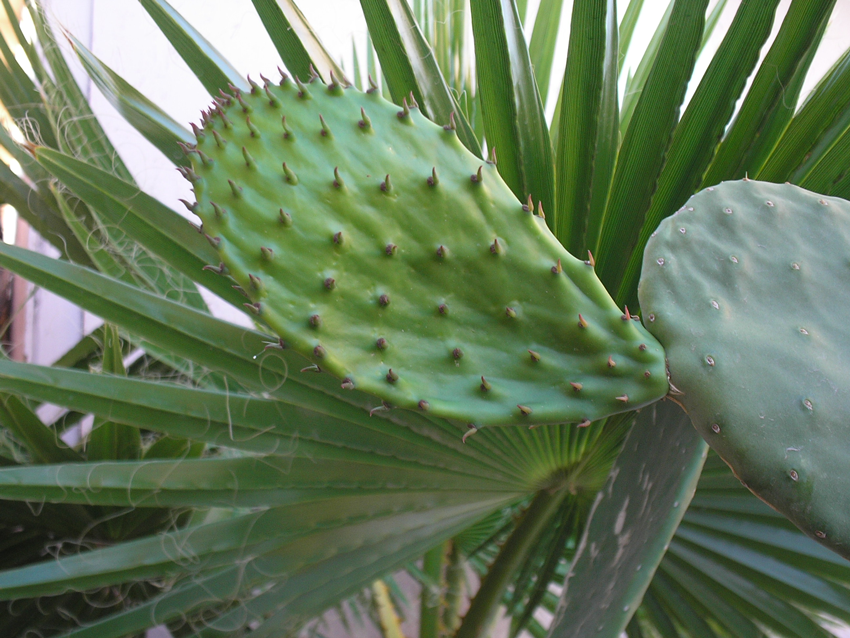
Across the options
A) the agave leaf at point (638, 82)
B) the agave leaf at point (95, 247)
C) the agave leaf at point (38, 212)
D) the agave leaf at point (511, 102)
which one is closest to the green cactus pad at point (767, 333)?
the agave leaf at point (511, 102)

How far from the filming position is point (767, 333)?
38 centimetres

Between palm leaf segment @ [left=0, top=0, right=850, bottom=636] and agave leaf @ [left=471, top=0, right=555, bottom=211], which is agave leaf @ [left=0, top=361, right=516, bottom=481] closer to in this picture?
palm leaf segment @ [left=0, top=0, right=850, bottom=636]

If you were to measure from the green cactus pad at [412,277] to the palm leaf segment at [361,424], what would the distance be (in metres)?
0.15

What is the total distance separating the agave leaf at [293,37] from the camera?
582 millimetres

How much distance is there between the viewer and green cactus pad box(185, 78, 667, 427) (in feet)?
1.21

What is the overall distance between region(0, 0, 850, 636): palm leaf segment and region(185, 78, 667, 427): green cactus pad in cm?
15

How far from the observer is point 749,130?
22.0 inches

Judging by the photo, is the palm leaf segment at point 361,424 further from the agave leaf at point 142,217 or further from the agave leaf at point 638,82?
the agave leaf at point 638,82

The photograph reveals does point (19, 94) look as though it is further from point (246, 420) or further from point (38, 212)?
point (246, 420)

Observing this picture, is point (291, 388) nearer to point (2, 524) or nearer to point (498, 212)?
point (498, 212)

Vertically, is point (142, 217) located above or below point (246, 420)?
above

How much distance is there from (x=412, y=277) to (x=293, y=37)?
0.37 m

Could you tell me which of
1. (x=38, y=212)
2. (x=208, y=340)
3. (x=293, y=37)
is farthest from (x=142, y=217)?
(x=38, y=212)

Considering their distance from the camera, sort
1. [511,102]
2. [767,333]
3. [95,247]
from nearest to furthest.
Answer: [767,333]
[511,102]
[95,247]
